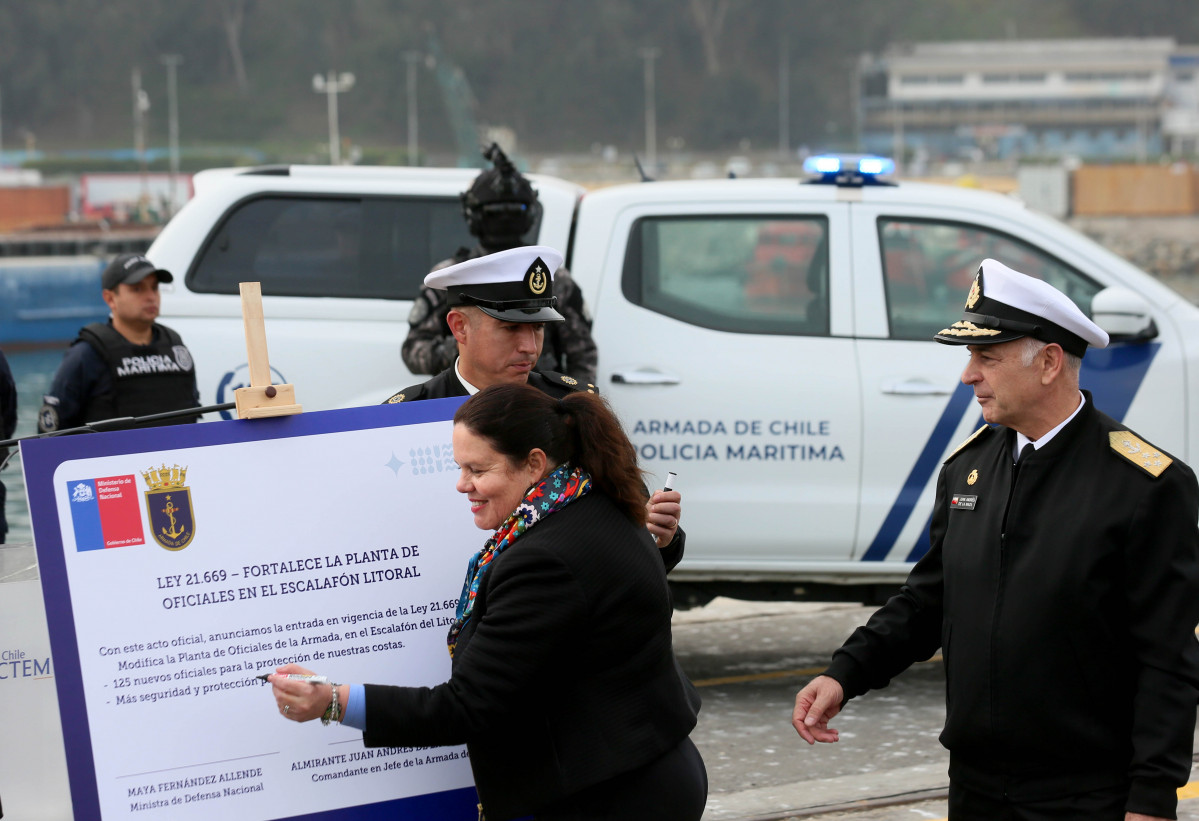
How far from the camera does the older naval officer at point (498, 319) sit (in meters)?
3.15

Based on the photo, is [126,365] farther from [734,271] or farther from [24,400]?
[24,400]

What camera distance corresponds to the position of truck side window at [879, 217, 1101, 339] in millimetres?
5586

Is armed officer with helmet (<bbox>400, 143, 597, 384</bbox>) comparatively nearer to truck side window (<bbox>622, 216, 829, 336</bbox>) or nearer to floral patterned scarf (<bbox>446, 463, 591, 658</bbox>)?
truck side window (<bbox>622, 216, 829, 336</bbox>)

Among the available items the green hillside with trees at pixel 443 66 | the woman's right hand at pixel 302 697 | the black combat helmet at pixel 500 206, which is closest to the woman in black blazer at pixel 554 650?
the woman's right hand at pixel 302 697

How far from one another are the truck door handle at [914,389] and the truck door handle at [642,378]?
83 cm

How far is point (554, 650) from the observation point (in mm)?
2334

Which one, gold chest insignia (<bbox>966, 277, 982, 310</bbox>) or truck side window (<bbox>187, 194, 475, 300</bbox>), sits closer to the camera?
gold chest insignia (<bbox>966, 277, 982, 310</bbox>)

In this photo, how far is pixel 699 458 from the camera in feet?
18.1

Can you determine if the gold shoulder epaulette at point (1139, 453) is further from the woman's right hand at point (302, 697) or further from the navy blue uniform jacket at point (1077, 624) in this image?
the woman's right hand at point (302, 697)

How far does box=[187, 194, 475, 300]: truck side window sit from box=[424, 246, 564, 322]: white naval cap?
2704mm

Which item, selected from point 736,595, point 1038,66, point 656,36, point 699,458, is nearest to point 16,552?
point 699,458

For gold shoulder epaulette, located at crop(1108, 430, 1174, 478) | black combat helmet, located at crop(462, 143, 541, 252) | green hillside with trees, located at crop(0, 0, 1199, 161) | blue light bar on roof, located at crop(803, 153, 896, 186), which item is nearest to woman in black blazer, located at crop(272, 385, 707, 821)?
gold shoulder epaulette, located at crop(1108, 430, 1174, 478)

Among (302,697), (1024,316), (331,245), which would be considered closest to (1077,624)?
(1024,316)

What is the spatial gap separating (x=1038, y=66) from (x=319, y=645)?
143769 mm
